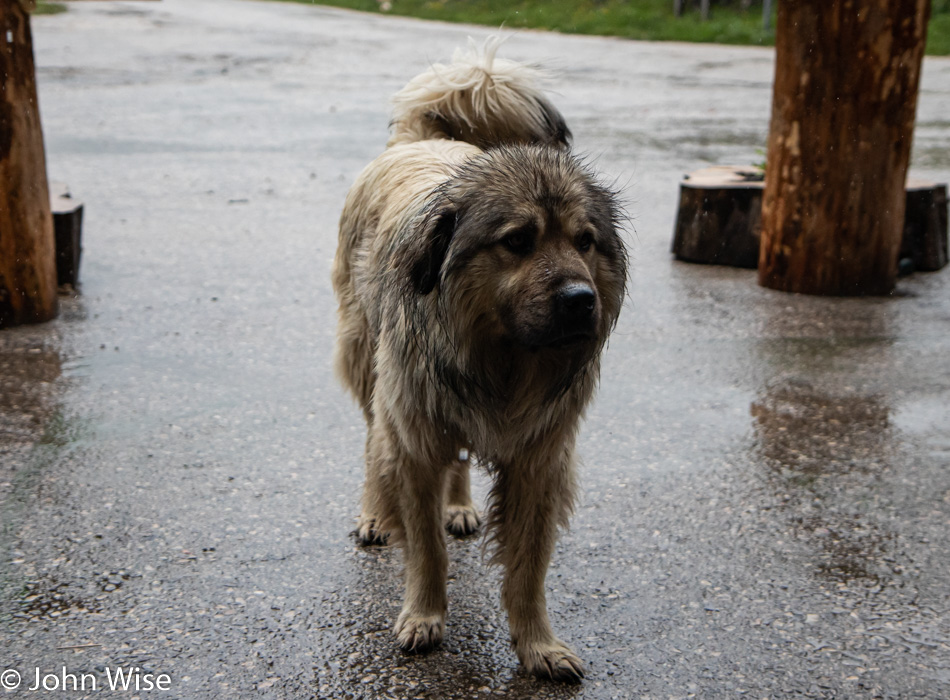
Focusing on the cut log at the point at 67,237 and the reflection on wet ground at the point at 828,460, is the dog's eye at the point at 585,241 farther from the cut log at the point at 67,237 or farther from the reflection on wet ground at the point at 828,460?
the cut log at the point at 67,237

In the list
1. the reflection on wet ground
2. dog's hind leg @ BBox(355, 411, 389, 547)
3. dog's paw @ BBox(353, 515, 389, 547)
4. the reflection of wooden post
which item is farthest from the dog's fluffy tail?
the reflection of wooden post

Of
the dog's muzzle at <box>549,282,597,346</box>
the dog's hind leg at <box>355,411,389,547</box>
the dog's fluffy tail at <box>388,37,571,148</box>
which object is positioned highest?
the dog's fluffy tail at <box>388,37,571,148</box>

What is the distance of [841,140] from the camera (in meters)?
6.69

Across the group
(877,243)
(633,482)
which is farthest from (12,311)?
(877,243)

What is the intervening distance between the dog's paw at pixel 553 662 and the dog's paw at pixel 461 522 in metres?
0.95

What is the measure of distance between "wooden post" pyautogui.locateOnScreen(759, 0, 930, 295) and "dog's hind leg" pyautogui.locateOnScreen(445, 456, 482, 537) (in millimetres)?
3805

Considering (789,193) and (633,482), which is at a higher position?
(789,193)

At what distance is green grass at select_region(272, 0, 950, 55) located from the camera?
2197cm

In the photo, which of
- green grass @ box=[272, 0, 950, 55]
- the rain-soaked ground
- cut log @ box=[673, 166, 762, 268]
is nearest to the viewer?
the rain-soaked ground

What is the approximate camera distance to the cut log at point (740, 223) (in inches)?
299

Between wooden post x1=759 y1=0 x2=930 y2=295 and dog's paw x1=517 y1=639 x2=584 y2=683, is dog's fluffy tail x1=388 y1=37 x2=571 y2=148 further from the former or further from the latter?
wooden post x1=759 y1=0 x2=930 y2=295

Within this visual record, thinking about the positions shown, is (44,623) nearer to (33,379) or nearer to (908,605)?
(33,379)

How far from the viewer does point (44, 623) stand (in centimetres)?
338

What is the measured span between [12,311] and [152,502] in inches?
103
